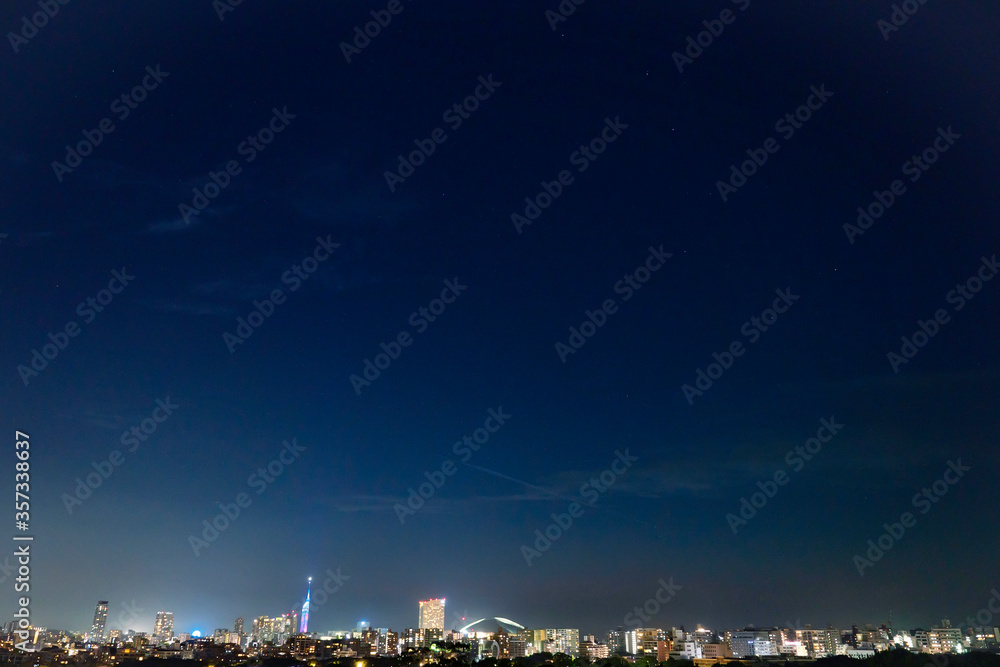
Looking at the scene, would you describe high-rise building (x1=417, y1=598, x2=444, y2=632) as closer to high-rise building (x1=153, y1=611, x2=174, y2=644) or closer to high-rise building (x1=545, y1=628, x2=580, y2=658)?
high-rise building (x1=545, y1=628, x2=580, y2=658)

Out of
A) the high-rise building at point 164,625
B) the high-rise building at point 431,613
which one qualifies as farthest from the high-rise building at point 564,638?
the high-rise building at point 164,625

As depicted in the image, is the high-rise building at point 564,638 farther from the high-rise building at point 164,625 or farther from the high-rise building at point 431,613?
the high-rise building at point 164,625

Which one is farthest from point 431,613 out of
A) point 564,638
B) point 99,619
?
point 99,619

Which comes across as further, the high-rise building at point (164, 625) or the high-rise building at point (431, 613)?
the high-rise building at point (431, 613)

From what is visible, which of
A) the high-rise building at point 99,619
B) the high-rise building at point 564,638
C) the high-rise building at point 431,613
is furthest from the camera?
the high-rise building at point 431,613

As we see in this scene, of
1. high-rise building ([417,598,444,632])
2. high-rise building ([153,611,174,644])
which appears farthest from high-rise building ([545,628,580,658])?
high-rise building ([153,611,174,644])

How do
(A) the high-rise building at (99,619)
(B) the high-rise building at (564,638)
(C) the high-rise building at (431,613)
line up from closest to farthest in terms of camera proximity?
(A) the high-rise building at (99,619) < (B) the high-rise building at (564,638) < (C) the high-rise building at (431,613)

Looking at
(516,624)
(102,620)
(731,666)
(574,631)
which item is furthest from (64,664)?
(516,624)

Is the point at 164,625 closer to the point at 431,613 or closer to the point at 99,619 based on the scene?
the point at 99,619

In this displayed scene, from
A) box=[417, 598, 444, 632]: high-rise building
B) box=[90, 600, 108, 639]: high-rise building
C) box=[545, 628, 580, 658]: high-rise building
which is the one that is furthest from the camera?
box=[417, 598, 444, 632]: high-rise building

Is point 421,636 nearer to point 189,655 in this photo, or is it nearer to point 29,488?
point 189,655
